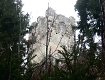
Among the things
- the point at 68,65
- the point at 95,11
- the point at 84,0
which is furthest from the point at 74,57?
the point at 84,0

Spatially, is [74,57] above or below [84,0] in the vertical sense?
below

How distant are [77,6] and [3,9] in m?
7.28

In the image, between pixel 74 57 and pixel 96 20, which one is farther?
pixel 96 20

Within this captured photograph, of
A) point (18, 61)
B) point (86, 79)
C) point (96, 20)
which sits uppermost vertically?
point (96, 20)

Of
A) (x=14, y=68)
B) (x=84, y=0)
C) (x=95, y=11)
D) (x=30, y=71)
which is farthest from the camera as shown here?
(x=84, y=0)

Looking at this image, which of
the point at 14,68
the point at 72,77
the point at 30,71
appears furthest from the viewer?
the point at 30,71

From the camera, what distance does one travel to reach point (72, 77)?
5402 mm

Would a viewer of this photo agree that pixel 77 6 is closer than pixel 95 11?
No

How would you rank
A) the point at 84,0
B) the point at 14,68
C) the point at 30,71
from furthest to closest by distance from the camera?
the point at 84,0
the point at 30,71
the point at 14,68

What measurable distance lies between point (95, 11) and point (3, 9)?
632 centimetres

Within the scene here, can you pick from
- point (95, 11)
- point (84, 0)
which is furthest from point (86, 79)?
point (84, 0)

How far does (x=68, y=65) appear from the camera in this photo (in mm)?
5590

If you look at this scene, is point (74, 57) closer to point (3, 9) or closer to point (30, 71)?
point (30, 71)

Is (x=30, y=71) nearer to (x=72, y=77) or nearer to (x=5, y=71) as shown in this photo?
(x=5, y=71)
